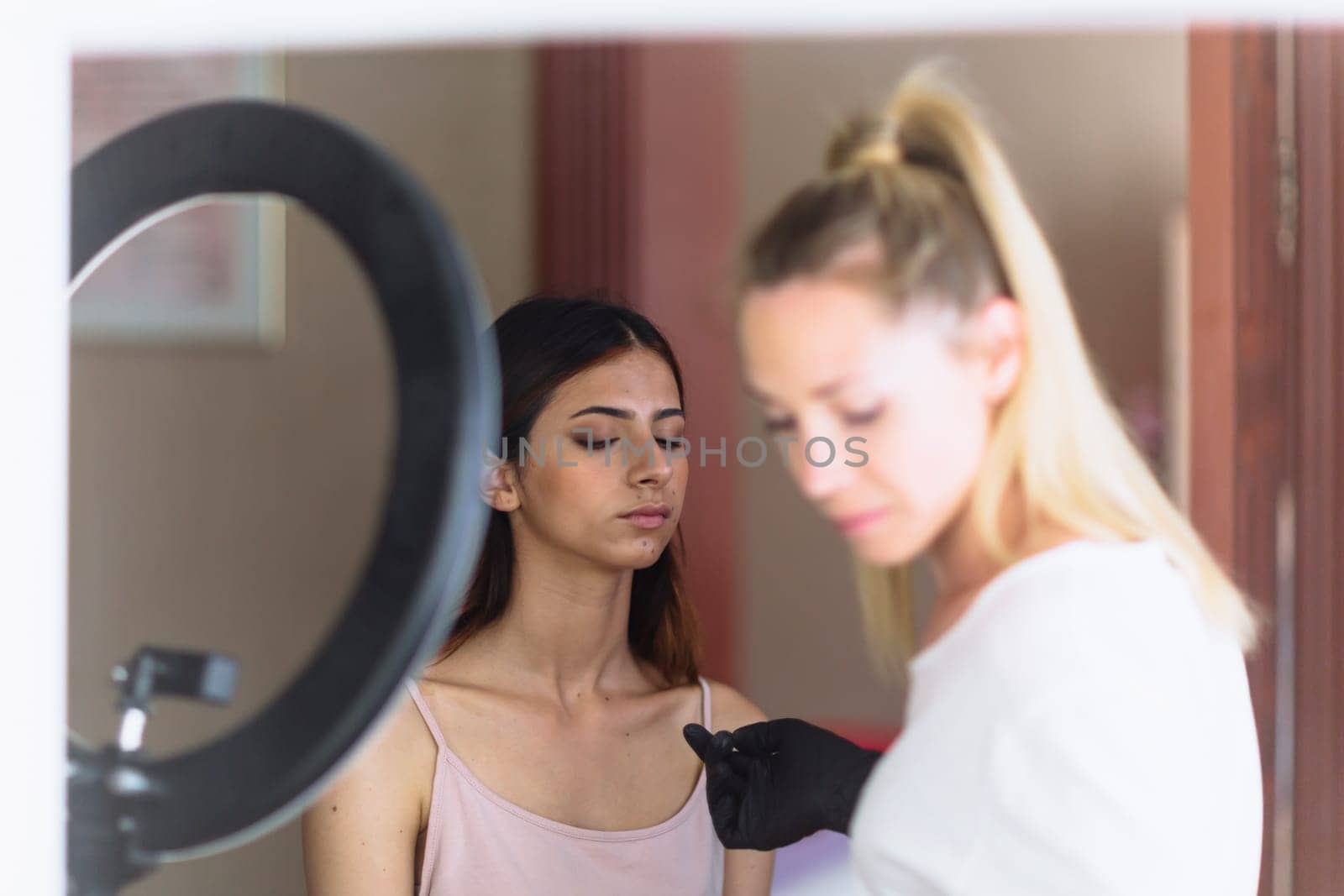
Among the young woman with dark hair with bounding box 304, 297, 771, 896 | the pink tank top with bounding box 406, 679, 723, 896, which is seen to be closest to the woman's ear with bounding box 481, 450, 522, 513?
the young woman with dark hair with bounding box 304, 297, 771, 896

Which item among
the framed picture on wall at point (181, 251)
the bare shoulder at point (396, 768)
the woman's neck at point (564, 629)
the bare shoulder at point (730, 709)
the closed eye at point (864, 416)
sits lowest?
the bare shoulder at point (396, 768)

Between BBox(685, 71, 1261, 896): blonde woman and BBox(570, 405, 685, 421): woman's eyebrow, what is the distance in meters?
0.06

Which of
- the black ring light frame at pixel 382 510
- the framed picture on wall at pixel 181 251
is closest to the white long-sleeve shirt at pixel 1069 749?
the black ring light frame at pixel 382 510

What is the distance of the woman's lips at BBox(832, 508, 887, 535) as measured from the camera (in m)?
0.78

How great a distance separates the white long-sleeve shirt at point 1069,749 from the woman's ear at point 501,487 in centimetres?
30

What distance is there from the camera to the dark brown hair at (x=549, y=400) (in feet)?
2.61

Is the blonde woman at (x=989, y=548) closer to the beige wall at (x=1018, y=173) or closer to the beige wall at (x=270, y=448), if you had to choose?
the beige wall at (x=1018, y=173)

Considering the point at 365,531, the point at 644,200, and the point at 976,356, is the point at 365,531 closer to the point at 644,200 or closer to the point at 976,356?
the point at 644,200

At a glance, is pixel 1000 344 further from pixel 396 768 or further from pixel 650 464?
pixel 396 768

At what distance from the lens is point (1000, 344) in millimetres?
765

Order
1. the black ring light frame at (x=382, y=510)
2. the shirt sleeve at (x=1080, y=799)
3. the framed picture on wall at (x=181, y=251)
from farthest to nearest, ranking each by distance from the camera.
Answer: the framed picture on wall at (x=181, y=251)
the shirt sleeve at (x=1080, y=799)
the black ring light frame at (x=382, y=510)

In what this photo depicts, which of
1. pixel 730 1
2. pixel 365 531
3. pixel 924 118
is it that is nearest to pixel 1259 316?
pixel 924 118

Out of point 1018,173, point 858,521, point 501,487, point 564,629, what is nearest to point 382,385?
point 501,487

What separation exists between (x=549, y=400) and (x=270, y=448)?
0.22m
